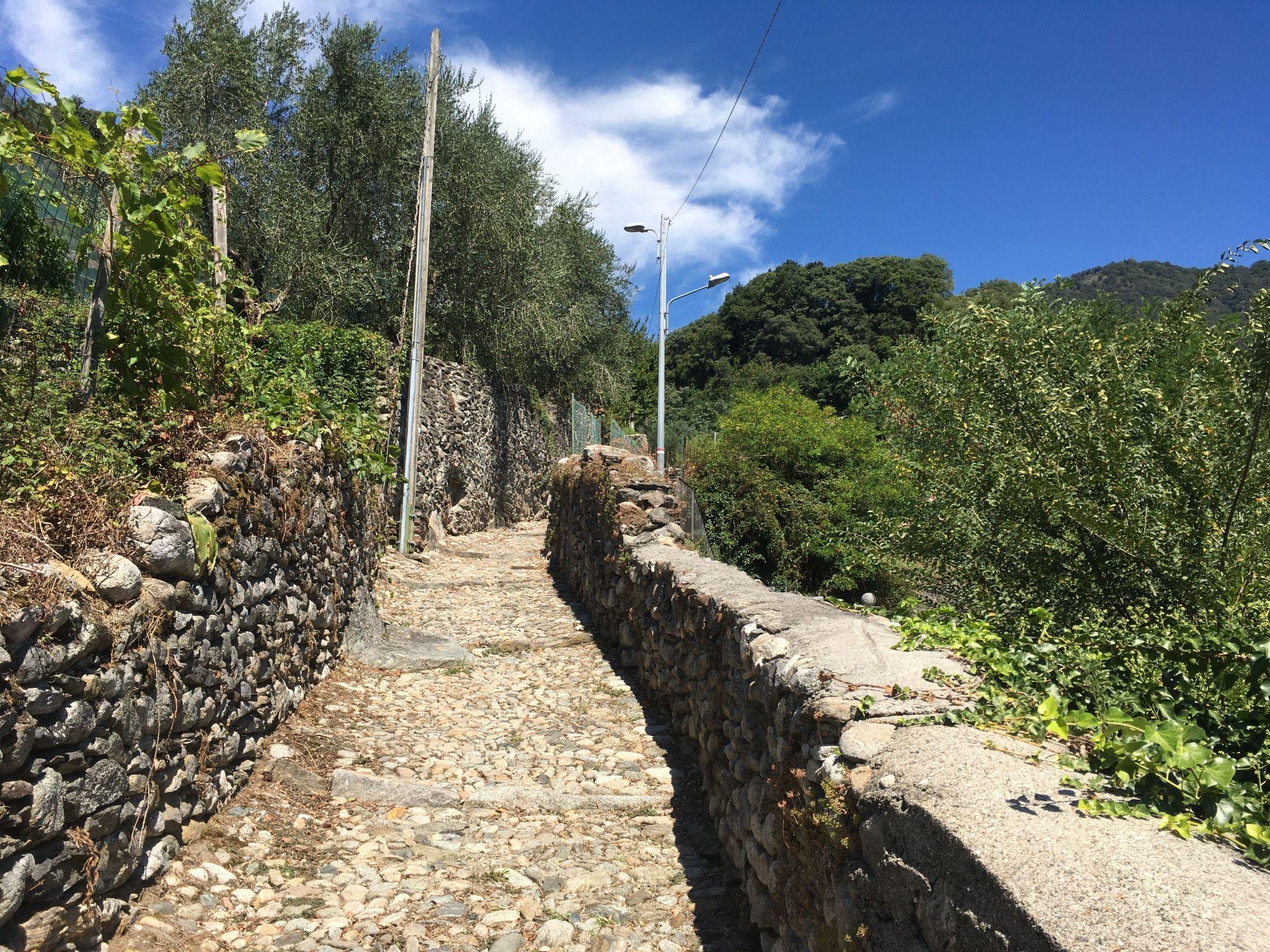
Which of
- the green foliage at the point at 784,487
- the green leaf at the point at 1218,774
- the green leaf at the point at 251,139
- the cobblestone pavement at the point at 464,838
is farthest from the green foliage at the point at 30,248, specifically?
the green foliage at the point at 784,487

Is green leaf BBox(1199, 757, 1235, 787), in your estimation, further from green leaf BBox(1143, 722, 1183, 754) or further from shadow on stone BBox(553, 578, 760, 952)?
shadow on stone BBox(553, 578, 760, 952)

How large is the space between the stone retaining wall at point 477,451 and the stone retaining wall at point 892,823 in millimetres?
9222

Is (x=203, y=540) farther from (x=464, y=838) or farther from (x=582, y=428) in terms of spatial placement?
(x=582, y=428)

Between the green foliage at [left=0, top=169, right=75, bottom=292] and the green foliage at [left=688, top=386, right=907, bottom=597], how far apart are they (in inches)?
394

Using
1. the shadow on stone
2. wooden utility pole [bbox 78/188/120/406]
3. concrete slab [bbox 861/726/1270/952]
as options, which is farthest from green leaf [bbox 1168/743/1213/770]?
wooden utility pole [bbox 78/188/120/406]

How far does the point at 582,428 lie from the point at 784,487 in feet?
25.8

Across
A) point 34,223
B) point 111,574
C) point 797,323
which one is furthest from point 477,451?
point 797,323

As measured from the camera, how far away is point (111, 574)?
10.4 ft

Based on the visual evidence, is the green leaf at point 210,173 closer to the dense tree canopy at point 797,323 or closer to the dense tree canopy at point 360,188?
the dense tree canopy at point 360,188

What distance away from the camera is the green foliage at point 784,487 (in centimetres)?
1447

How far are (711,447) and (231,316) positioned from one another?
38.4 feet

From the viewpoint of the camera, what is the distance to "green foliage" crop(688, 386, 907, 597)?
14469 millimetres

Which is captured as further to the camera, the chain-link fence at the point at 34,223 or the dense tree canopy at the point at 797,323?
the dense tree canopy at the point at 797,323

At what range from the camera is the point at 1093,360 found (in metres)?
3.87
